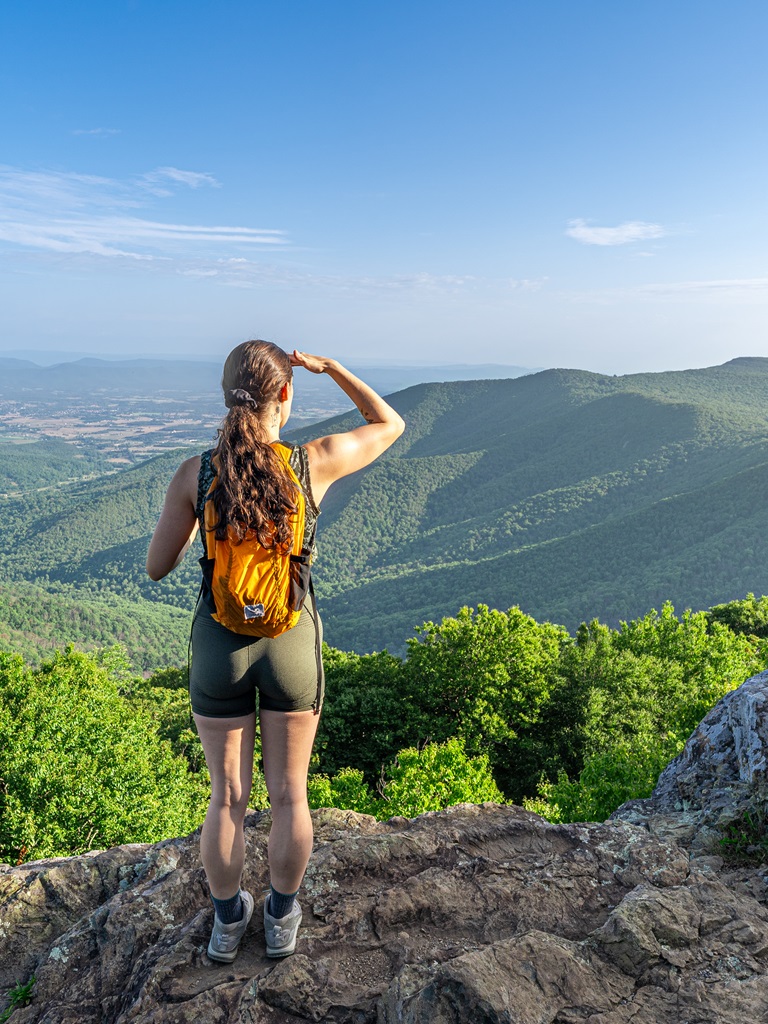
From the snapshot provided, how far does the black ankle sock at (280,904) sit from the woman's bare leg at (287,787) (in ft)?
0.14

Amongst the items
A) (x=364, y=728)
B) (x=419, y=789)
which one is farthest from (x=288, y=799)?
(x=364, y=728)

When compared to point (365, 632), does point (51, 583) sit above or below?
below

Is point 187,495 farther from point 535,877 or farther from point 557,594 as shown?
point 557,594

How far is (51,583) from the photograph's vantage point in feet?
635

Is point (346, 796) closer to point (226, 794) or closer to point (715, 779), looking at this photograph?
point (715, 779)

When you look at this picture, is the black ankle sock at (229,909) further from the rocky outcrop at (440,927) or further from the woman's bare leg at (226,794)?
the rocky outcrop at (440,927)

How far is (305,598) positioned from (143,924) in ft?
8.76

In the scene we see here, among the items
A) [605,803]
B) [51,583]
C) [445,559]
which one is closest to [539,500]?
[445,559]

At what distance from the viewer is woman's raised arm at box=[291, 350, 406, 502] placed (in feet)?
11.5

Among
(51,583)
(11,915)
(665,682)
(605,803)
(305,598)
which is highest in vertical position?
(305,598)

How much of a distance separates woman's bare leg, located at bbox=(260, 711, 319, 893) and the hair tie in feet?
5.34

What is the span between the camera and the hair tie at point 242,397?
3244 millimetres

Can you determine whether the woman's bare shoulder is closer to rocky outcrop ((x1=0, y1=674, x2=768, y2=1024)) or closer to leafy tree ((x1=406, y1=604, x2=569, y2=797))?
rocky outcrop ((x1=0, y1=674, x2=768, y2=1024))


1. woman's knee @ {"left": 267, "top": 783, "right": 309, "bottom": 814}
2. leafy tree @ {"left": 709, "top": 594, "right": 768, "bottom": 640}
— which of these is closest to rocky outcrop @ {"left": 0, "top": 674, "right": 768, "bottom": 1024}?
woman's knee @ {"left": 267, "top": 783, "right": 309, "bottom": 814}
